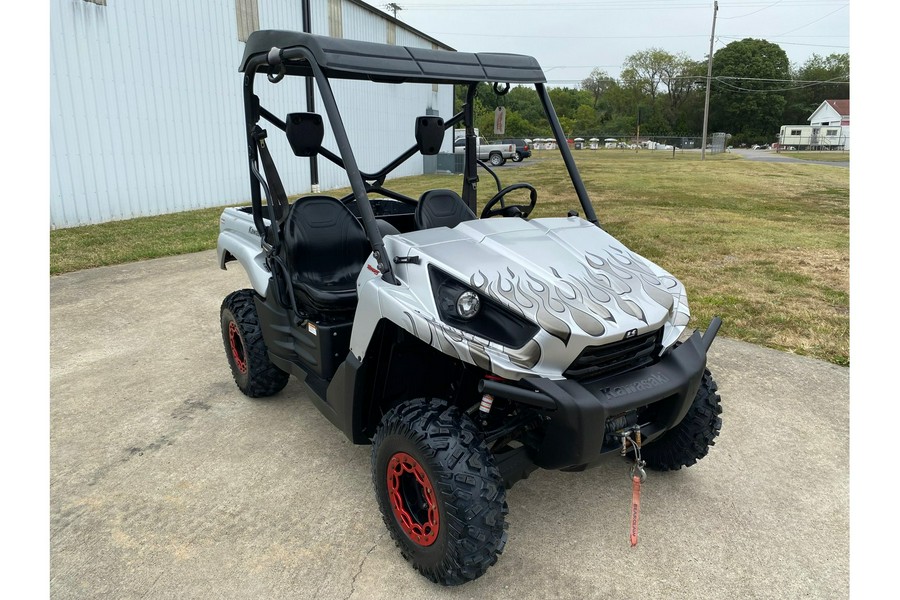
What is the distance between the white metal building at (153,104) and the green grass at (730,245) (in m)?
0.65

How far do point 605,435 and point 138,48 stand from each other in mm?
11277

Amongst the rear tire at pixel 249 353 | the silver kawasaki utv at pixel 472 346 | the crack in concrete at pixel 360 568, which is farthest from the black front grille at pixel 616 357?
the rear tire at pixel 249 353

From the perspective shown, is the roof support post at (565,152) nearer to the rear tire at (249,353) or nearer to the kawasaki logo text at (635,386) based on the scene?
the kawasaki logo text at (635,386)

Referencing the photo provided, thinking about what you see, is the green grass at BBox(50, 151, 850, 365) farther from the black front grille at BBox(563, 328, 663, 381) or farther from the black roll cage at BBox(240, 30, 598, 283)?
the black roll cage at BBox(240, 30, 598, 283)

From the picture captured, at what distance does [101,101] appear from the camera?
998 cm

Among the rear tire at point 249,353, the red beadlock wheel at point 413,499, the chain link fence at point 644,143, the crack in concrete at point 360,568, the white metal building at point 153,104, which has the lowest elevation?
the crack in concrete at point 360,568

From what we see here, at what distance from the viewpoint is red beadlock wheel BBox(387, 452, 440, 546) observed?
219 centimetres

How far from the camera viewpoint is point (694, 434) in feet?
8.91

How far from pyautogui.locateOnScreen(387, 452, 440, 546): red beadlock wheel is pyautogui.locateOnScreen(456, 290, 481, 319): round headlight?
21.7 inches

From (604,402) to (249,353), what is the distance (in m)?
2.25

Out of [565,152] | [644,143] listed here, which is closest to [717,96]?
[644,143]

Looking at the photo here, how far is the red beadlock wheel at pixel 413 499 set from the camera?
219cm

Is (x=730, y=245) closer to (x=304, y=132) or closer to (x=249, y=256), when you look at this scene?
(x=249, y=256)

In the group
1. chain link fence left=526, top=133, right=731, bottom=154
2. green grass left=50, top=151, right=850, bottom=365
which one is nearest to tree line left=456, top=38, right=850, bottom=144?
chain link fence left=526, top=133, right=731, bottom=154
